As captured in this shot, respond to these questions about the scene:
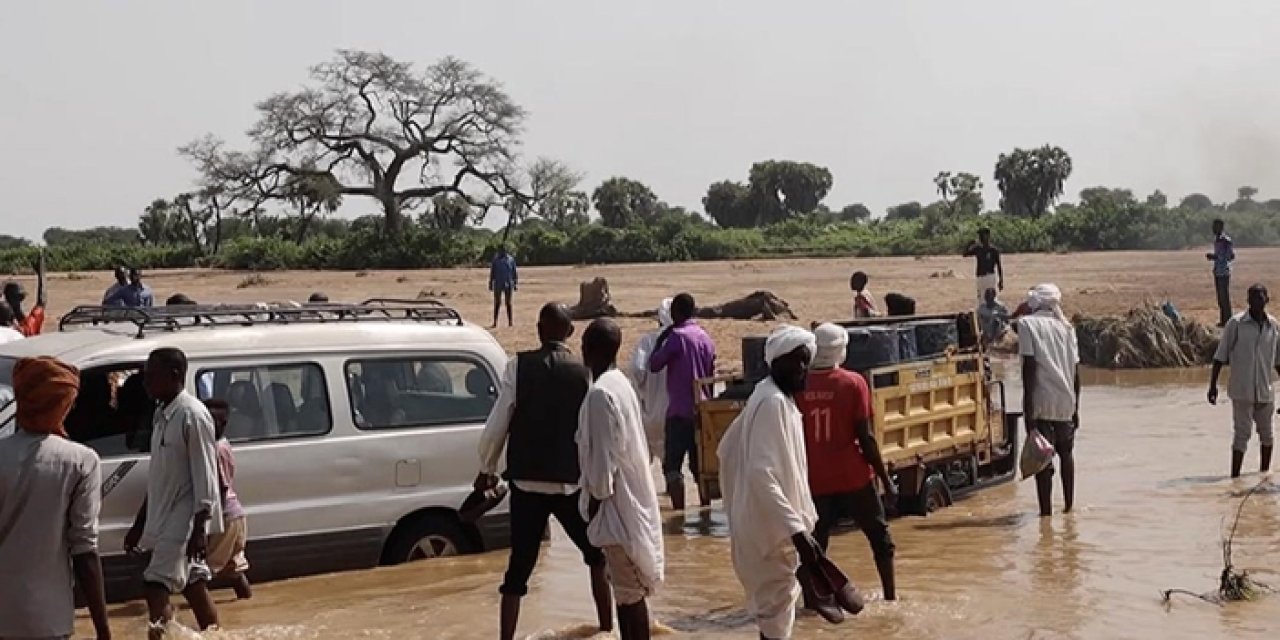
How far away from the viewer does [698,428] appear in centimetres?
Result: 1136

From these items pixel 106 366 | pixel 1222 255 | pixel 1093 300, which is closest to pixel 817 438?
pixel 106 366

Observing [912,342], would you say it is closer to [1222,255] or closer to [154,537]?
[154,537]

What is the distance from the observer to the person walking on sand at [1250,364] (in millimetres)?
12992

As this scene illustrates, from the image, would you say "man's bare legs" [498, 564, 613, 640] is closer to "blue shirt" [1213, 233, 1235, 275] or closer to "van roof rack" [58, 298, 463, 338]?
"van roof rack" [58, 298, 463, 338]

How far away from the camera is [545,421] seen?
7684 mm

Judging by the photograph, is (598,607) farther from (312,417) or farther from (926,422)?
(926,422)

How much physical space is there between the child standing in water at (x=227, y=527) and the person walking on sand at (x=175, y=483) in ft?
2.26

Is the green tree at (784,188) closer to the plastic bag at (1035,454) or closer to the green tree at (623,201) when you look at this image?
the green tree at (623,201)

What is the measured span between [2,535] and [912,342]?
7360mm

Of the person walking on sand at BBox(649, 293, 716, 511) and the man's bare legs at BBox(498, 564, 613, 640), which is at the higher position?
the person walking on sand at BBox(649, 293, 716, 511)

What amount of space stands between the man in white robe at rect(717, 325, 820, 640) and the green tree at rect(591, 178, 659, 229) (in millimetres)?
89929

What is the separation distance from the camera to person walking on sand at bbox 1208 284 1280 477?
1299cm

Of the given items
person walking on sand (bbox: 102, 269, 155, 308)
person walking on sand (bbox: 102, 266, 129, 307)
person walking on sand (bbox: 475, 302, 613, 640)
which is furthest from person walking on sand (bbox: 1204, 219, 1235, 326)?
person walking on sand (bbox: 475, 302, 613, 640)

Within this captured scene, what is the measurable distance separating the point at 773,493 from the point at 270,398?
3.73 m
